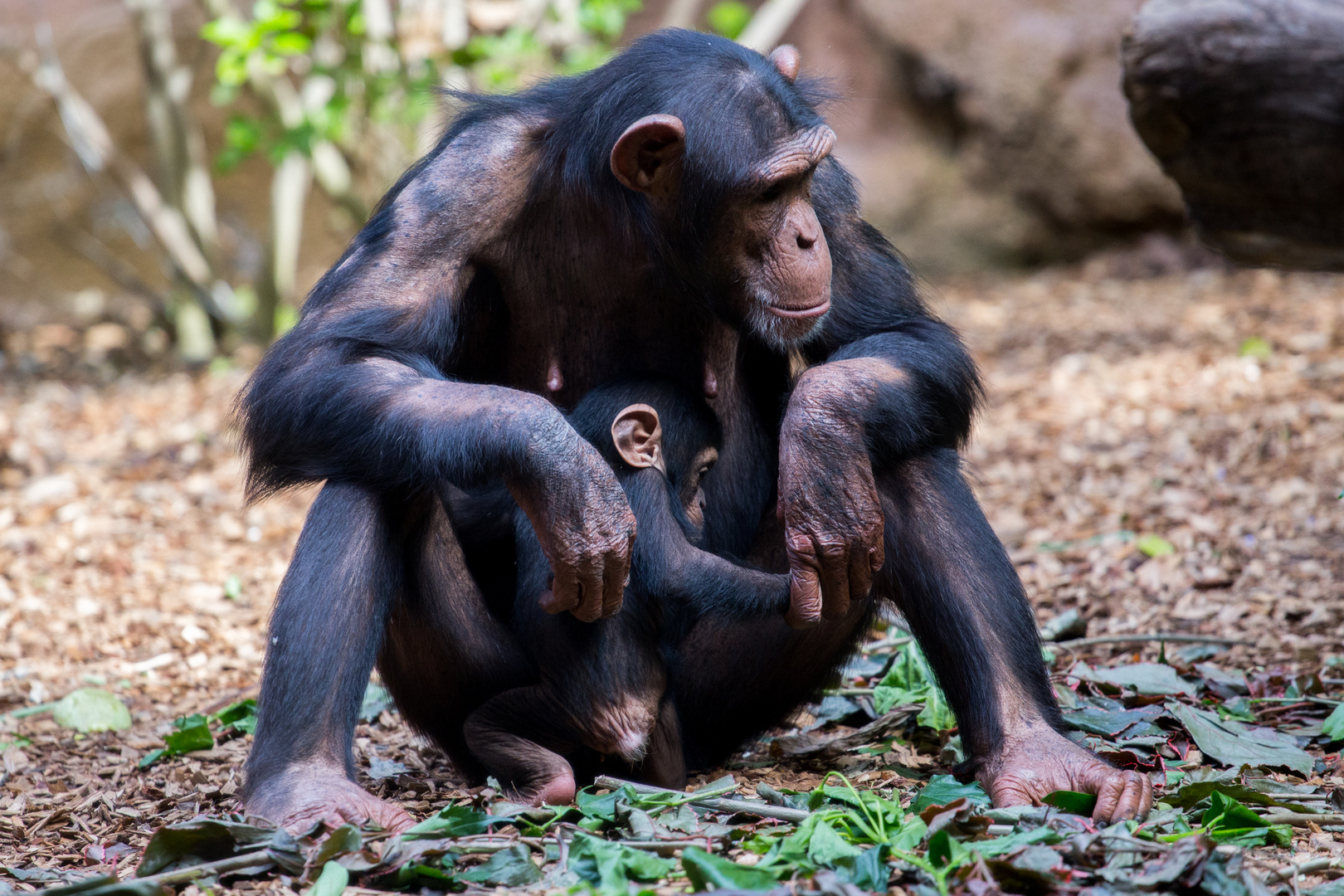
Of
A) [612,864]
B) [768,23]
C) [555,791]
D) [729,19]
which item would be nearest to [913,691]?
[555,791]

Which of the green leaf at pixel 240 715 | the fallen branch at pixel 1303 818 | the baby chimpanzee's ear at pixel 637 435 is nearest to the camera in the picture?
the fallen branch at pixel 1303 818

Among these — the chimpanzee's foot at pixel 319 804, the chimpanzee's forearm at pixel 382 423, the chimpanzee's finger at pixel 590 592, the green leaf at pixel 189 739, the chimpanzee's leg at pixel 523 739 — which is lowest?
the green leaf at pixel 189 739

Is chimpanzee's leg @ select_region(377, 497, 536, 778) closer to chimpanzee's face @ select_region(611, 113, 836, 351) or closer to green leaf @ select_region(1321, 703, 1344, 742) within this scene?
chimpanzee's face @ select_region(611, 113, 836, 351)

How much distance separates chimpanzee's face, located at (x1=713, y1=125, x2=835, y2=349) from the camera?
337cm

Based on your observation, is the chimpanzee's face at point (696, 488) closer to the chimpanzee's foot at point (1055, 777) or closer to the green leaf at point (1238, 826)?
the chimpanzee's foot at point (1055, 777)

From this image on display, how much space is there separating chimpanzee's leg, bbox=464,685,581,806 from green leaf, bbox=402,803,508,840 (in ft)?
0.89

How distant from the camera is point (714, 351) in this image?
3707mm

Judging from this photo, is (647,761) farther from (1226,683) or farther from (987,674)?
(1226,683)

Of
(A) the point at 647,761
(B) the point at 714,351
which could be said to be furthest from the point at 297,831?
(B) the point at 714,351

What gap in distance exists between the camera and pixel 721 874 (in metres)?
2.47

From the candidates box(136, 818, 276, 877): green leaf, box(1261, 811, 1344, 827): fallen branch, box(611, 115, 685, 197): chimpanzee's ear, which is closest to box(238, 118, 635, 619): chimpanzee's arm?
box(611, 115, 685, 197): chimpanzee's ear

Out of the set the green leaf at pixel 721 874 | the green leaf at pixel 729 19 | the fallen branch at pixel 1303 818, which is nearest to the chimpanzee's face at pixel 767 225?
the green leaf at pixel 721 874

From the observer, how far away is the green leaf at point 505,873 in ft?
8.62

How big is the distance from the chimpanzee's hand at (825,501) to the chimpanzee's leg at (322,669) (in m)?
0.97
